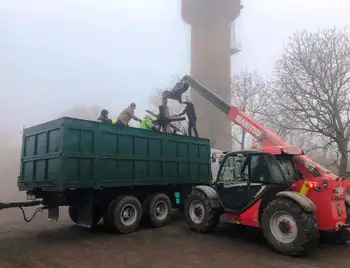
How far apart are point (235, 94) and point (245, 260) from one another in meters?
26.2

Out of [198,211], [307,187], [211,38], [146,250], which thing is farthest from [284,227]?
[211,38]

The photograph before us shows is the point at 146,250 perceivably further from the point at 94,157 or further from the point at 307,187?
the point at 307,187

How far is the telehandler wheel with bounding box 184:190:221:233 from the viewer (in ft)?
27.0

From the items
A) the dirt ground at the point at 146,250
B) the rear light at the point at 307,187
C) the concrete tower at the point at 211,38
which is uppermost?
the concrete tower at the point at 211,38

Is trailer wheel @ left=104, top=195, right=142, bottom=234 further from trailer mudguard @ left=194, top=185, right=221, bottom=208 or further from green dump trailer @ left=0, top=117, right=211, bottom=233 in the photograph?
trailer mudguard @ left=194, top=185, right=221, bottom=208

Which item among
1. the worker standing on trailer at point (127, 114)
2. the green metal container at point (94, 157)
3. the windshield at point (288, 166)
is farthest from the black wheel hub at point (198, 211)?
the worker standing on trailer at point (127, 114)

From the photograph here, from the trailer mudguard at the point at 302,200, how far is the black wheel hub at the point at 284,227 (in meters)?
0.51

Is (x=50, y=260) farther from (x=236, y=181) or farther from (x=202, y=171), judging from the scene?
(x=202, y=171)

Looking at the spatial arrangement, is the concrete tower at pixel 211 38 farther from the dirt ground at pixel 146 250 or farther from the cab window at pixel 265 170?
the cab window at pixel 265 170

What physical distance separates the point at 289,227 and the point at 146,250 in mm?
2916

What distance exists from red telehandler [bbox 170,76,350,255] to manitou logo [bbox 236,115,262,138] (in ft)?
2.23

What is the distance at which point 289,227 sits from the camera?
21.3 ft

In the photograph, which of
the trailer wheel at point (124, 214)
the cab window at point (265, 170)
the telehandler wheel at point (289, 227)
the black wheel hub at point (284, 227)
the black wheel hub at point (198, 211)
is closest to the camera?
the telehandler wheel at point (289, 227)

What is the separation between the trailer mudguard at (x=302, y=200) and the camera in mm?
6271
